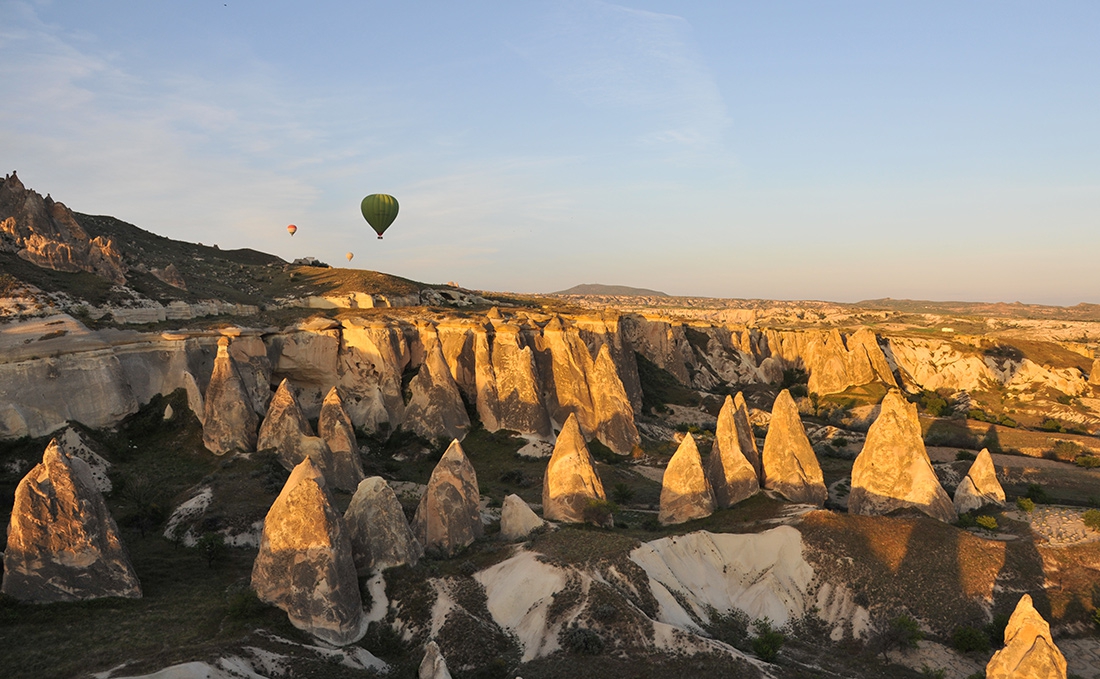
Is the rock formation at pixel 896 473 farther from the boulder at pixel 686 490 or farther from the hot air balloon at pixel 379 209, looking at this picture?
the hot air balloon at pixel 379 209

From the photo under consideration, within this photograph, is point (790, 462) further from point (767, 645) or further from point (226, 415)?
point (226, 415)

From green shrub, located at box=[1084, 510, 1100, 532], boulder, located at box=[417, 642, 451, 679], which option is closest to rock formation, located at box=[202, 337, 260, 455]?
boulder, located at box=[417, 642, 451, 679]

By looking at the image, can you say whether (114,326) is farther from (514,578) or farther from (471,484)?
(514,578)

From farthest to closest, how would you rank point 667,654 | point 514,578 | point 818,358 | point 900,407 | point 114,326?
point 818,358
point 114,326
point 900,407
point 514,578
point 667,654

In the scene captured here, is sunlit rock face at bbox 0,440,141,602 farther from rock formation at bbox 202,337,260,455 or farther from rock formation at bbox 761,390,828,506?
rock formation at bbox 761,390,828,506

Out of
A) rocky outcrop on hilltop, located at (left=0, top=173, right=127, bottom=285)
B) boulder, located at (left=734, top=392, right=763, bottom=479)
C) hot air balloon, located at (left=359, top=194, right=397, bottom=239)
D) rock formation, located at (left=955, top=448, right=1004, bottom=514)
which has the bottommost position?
rock formation, located at (left=955, top=448, right=1004, bottom=514)

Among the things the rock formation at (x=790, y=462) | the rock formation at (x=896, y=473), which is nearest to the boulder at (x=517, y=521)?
the rock formation at (x=790, y=462)

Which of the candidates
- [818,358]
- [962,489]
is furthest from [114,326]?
[818,358]
